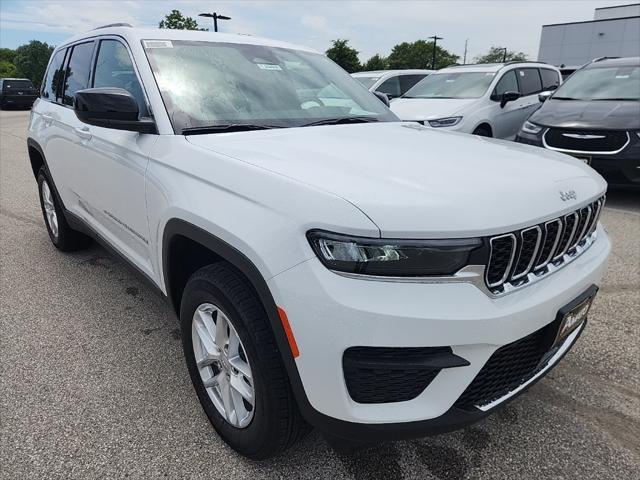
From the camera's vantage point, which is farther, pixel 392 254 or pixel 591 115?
pixel 591 115

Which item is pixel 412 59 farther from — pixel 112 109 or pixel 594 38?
pixel 112 109

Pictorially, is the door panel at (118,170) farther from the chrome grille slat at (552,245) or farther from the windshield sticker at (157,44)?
the chrome grille slat at (552,245)

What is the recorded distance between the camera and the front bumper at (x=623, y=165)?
555 centimetres

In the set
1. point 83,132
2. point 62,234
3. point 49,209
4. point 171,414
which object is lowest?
point 171,414

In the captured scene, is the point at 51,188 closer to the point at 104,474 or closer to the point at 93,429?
the point at 93,429

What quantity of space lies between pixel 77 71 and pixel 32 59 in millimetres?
100075

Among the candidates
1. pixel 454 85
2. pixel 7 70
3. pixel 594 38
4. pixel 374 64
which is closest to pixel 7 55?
pixel 7 70

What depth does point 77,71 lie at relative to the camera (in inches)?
140

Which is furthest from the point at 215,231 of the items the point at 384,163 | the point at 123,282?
the point at 123,282

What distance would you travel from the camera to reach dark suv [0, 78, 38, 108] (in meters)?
24.9

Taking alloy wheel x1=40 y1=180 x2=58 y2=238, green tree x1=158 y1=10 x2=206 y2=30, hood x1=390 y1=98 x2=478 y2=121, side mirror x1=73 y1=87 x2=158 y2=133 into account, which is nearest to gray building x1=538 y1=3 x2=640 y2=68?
green tree x1=158 y1=10 x2=206 y2=30

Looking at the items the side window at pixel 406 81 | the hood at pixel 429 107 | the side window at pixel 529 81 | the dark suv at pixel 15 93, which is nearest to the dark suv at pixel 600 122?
the hood at pixel 429 107

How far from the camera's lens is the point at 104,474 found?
6.42ft

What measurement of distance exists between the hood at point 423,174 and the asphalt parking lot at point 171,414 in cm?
106
